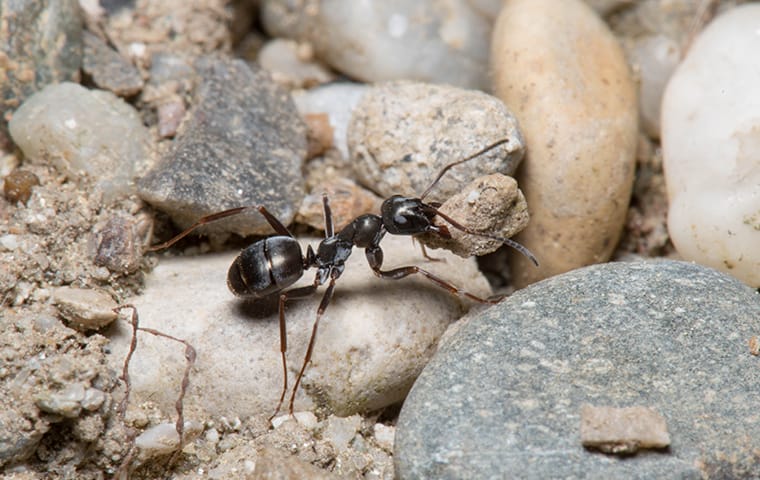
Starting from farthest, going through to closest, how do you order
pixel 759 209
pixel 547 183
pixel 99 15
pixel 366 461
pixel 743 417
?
pixel 99 15 → pixel 547 183 → pixel 759 209 → pixel 366 461 → pixel 743 417

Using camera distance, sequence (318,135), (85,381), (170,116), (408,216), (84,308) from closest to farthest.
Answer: (85,381) → (84,308) → (408,216) → (170,116) → (318,135)

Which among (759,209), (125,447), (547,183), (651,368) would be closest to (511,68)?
(547,183)

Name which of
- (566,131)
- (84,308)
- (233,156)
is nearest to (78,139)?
(233,156)

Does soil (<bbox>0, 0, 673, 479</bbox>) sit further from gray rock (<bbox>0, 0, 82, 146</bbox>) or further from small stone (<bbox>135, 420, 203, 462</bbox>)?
gray rock (<bbox>0, 0, 82, 146</bbox>)

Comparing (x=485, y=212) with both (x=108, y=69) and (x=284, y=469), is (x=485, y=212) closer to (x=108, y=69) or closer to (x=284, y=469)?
(x=284, y=469)

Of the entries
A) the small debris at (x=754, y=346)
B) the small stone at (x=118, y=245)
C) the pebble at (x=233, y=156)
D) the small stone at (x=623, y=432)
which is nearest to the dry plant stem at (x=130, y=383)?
the small stone at (x=118, y=245)

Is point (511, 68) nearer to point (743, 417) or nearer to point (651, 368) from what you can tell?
point (651, 368)

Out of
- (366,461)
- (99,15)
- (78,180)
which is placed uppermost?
(99,15)
